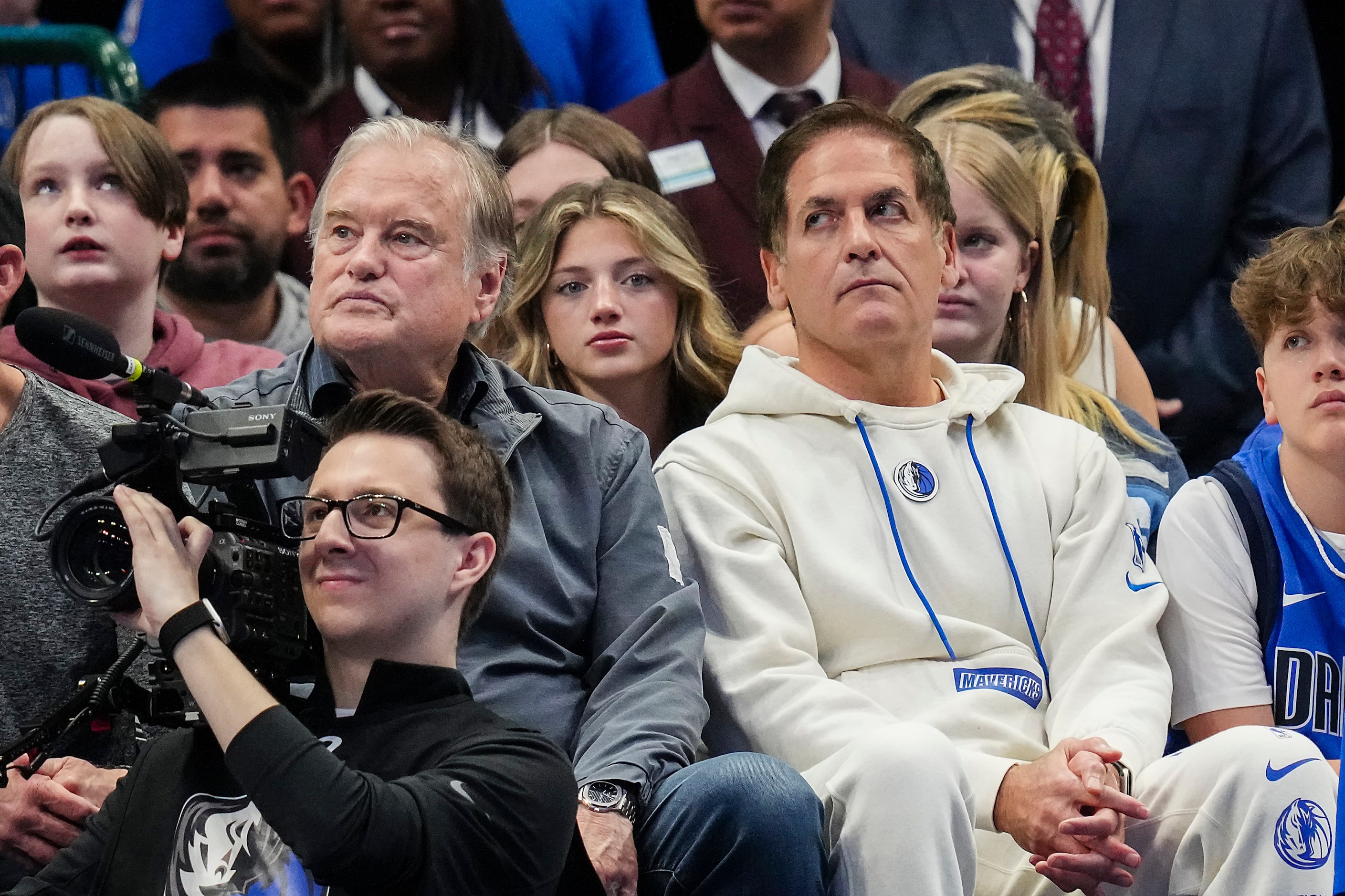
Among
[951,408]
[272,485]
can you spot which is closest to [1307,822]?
[951,408]

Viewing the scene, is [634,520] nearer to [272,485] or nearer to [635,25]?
[272,485]

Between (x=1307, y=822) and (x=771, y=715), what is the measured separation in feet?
2.11

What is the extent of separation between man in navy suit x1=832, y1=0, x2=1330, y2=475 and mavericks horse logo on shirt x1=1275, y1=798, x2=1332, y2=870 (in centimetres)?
213

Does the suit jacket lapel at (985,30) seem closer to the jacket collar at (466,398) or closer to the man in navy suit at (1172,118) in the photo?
the man in navy suit at (1172,118)

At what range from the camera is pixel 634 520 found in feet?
7.30

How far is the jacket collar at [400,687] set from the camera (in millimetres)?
1768

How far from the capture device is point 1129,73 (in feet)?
13.1

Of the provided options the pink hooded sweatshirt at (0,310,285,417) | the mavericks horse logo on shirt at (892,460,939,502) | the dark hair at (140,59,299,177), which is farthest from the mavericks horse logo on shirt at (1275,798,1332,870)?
the dark hair at (140,59,299,177)

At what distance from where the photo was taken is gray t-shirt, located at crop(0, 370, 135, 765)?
6.96 feet

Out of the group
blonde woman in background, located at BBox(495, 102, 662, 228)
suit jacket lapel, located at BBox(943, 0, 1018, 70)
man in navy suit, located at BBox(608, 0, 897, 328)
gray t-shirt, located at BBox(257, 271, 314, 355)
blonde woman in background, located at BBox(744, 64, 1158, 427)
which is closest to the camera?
blonde woman in background, located at BBox(744, 64, 1158, 427)

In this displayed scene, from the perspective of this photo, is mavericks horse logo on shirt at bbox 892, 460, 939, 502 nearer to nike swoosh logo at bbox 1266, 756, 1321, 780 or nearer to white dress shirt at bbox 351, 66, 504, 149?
nike swoosh logo at bbox 1266, 756, 1321, 780

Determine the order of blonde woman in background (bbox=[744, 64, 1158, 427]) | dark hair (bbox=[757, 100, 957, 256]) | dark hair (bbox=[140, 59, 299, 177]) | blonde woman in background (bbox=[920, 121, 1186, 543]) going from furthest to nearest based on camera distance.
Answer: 1. dark hair (bbox=[140, 59, 299, 177])
2. blonde woman in background (bbox=[744, 64, 1158, 427])
3. blonde woman in background (bbox=[920, 121, 1186, 543])
4. dark hair (bbox=[757, 100, 957, 256])

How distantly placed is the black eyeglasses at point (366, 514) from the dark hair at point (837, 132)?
0.93 m

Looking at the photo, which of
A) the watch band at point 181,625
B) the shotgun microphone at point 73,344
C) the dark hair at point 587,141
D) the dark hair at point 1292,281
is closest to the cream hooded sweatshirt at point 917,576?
the dark hair at point 1292,281
